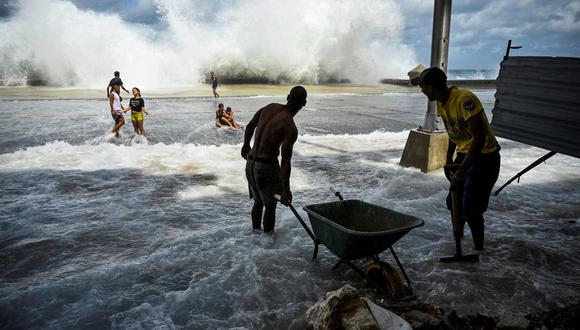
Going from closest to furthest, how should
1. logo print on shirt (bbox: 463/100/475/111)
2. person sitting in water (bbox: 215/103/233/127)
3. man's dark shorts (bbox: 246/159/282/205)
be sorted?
logo print on shirt (bbox: 463/100/475/111) < man's dark shorts (bbox: 246/159/282/205) < person sitting in water (bbox: 215/103/233/127)

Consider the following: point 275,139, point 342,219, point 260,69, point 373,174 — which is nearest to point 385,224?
point 342,219

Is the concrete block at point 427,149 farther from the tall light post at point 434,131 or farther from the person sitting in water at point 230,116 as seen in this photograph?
the person sitting in water at point 230,116

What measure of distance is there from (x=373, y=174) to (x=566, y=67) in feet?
12.8

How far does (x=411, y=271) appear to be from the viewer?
4031 millimetres

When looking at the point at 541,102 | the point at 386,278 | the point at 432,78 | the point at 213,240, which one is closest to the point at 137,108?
the point at 213,240

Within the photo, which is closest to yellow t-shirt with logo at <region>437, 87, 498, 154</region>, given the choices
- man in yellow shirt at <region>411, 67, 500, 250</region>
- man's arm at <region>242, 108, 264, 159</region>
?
man in yellow shirt at <region>411, 67, 500, 250</region>

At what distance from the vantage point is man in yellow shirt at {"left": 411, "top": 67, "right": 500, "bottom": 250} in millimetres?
3701

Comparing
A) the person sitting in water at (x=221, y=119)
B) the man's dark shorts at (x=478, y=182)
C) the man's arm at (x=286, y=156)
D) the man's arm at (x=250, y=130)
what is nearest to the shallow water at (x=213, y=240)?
the man's dark shorts at (x=478, y=182)

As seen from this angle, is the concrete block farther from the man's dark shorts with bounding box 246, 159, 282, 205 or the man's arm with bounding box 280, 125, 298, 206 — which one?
the man's arm with bounding box 280, 125, 298, 206

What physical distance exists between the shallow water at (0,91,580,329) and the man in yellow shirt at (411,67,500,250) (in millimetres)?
757

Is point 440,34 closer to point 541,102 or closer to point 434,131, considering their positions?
point 434,131

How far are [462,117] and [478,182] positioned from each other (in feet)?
2.34

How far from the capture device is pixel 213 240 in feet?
15.6

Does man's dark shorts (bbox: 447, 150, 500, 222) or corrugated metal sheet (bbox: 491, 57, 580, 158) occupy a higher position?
corrugated metal sheet (bbox: 491, 57, 580, 158)
